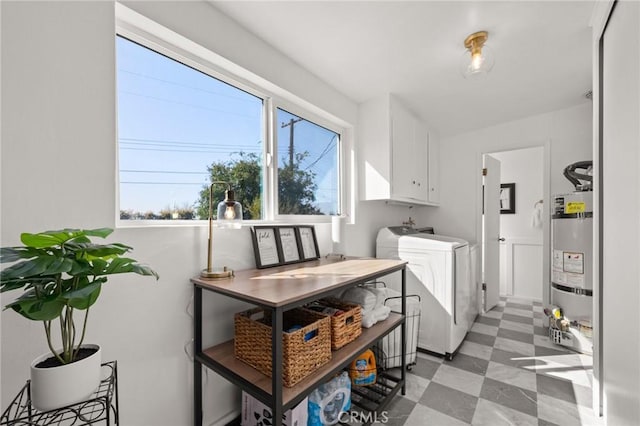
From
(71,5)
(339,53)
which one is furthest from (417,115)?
(71,5)

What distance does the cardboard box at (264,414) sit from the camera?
125 cm

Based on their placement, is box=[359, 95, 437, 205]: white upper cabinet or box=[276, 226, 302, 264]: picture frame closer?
box=[276, 226, 302, 264]: picture frame

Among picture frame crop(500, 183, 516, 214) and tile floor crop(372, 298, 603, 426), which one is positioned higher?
picture frame crop(500, 183, 516, 214)

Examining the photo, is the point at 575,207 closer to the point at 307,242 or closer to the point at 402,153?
the point at 402,153

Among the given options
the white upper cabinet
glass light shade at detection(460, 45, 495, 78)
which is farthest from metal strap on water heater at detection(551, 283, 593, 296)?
glass light shade at detection(460, 45, 495, 78)

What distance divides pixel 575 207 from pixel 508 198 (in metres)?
1.83

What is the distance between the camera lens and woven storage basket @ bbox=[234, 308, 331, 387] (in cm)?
110

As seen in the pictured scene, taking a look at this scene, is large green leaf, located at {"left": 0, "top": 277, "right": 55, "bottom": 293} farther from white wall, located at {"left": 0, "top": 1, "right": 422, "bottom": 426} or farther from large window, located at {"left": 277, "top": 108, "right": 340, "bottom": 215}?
large window, located at {"left": 277, "top": 108, "right": 340, "bottom": 215}

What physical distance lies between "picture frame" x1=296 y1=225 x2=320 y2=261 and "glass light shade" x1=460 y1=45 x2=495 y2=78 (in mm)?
1468

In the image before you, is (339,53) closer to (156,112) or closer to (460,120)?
(156,112)

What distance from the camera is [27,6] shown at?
2.97 feet

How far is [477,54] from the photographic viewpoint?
1.70 m

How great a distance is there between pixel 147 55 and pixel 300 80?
0.94m

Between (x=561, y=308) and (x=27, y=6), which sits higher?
(x=27, y=6)
